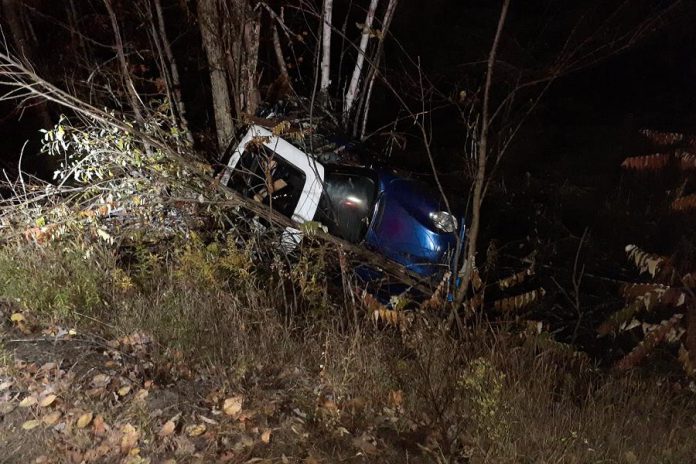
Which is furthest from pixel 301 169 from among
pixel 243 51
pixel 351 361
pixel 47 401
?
pixel 47 401

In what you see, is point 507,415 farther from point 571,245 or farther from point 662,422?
point 571,245

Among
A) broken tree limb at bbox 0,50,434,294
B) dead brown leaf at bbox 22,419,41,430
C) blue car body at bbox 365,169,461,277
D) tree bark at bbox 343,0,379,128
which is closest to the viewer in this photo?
dead brown leaf at bbox 22,419,41,430

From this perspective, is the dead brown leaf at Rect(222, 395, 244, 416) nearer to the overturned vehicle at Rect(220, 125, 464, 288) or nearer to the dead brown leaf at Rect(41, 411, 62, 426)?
the dead brown leaf at Rect(41, 411, 62, 426)

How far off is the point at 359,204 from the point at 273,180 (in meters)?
0.94

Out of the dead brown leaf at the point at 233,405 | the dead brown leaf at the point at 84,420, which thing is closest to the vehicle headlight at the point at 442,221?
the dead brown leaf at the point at 233,405

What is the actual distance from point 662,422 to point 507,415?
1.01 m

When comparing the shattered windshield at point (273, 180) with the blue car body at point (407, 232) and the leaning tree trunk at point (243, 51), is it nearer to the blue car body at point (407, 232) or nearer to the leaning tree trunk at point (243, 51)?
the blue car body at point (407, 232)

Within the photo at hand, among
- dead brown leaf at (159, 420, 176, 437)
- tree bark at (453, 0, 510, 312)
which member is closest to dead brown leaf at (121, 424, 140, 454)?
dead brown leaf at (159, 420, 176, 437)

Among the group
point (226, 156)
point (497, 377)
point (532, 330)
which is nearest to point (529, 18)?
point (226, 156)

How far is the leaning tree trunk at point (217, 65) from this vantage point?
7.13 meters

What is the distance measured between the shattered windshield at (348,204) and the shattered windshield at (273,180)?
0.98ft

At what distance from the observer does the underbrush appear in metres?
3.37

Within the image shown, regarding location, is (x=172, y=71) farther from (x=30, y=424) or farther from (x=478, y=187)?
(x=30, y=424)

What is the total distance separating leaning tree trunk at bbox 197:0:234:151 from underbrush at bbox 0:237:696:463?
2.36m
